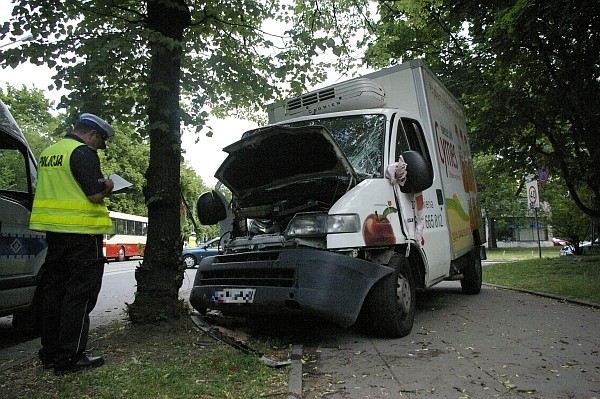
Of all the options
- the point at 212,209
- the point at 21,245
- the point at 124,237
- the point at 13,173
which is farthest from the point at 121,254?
the point at 21,245

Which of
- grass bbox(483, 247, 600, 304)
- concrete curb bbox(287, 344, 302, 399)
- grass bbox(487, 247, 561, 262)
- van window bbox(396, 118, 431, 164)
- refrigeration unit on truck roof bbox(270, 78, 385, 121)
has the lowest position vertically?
grass bbox(487, 247, 561, 262)

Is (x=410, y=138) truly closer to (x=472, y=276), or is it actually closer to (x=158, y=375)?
(x=472, y=276)

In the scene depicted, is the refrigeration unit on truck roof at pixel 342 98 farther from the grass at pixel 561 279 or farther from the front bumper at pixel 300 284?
the grass at pixel 561 279

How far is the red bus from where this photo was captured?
28672 mm

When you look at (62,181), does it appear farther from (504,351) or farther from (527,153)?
(527,153)

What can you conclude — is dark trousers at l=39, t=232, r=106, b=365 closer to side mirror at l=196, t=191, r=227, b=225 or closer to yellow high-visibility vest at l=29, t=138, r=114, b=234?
yellow high-visibility vest at l=29, t=138, r=114, b=234

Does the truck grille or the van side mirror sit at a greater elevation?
the van side mirror

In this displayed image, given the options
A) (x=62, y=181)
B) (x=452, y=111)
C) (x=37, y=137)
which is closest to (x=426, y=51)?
(x=452, y=111)

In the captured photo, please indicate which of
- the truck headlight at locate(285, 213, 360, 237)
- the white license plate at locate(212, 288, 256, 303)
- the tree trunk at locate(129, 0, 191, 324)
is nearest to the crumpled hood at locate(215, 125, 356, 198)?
the truck headlight at locate(285, 213, 360, 237)

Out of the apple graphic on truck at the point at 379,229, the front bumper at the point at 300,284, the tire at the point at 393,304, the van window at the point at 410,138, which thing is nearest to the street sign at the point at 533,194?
the van window at the point at 410,138

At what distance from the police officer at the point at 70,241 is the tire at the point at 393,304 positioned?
2.49 meters

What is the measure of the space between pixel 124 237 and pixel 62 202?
27954 millimetres

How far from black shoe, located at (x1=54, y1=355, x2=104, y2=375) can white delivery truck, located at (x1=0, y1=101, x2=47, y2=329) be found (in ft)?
5.94

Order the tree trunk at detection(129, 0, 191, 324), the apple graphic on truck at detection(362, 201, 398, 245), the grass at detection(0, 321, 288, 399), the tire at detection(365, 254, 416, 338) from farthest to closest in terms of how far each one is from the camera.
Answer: the tree trunk at detection(129, 0, 191, 324)
the tire at detection(365, 254, 416, 338)
the apple graphic on truck at detection(362, 201, 398, 245)
the grass at detection(0, 321, 288, 399)
